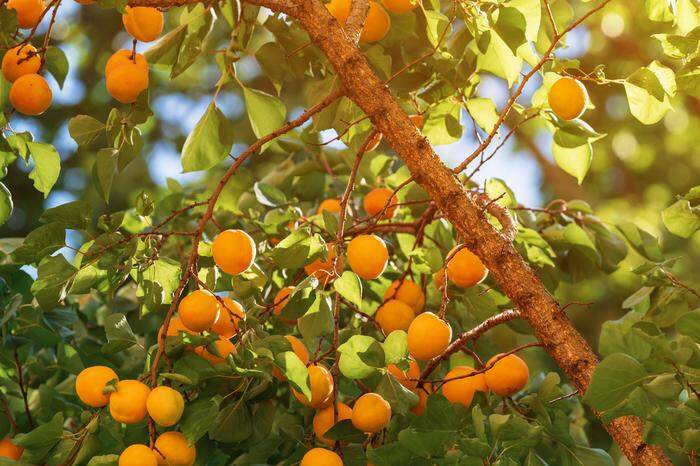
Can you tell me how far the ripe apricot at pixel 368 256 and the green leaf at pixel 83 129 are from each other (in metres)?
0.38

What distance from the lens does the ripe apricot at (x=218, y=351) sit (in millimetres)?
958

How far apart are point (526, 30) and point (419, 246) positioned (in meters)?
0.39

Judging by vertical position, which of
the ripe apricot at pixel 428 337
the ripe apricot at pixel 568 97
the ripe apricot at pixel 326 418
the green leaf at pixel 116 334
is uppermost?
the ripe apricot at pixel 568 97

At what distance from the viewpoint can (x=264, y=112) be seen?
1.21 metres

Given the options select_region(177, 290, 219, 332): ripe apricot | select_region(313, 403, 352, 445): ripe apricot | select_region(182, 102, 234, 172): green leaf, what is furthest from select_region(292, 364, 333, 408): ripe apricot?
select_region(182, 102, 234, 172): green leaf

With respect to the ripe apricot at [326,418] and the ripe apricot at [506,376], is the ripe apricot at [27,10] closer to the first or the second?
the ripe apricot at [326,418]

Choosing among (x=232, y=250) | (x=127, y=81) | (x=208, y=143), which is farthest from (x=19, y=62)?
(x=232, y=250)

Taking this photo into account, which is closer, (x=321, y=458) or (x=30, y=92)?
(x=321, y=458)

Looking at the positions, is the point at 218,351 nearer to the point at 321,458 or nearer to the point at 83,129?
the point at 321,458

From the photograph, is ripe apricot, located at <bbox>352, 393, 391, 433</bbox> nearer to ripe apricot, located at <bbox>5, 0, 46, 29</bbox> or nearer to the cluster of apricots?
the cluster of apricots

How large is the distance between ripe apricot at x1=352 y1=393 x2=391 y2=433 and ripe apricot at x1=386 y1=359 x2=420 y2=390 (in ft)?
0.27

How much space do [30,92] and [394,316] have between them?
58cm

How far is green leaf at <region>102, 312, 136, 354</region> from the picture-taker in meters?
1.00

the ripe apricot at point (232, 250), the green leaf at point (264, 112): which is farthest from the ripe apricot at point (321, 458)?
the green leaf at point (264, 112)
